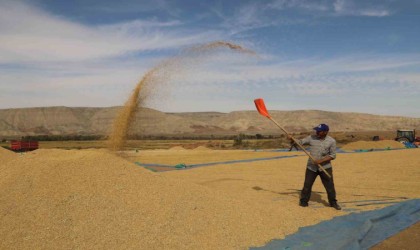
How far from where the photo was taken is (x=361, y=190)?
7645mm

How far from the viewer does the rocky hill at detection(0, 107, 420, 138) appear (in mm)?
101062

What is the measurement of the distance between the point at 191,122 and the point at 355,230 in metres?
104

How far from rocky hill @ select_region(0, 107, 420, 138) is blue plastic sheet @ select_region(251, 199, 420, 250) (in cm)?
9064

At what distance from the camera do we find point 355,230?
4629 mm

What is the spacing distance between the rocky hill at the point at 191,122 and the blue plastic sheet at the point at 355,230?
90643 mm

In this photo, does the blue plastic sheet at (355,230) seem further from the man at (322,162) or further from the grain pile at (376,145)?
the grain pile at (376,145)

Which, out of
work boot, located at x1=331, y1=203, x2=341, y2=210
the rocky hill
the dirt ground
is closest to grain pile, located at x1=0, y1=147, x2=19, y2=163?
the dirt ground

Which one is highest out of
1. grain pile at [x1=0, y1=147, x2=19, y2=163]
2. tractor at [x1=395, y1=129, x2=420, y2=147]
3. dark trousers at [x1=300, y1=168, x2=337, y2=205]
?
tractor at [x1=395, y1=129, x2=420, y2=147]

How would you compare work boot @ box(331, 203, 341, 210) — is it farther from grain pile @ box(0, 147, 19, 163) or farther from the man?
grain pile @ box(0, 147, 19, 163)

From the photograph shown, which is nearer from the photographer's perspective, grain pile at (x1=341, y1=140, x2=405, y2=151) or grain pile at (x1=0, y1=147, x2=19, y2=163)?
grain pile at (x1=0, y1=147, x2=19, y2=163)

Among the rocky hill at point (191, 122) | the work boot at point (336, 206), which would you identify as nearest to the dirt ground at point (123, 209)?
the work boot at point (336, 206)

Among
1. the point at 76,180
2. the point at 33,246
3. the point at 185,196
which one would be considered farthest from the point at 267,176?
the point at 33,246

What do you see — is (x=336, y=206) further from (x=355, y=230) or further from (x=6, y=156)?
(x=6, y=156)

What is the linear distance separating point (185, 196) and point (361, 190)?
397 centimetres
